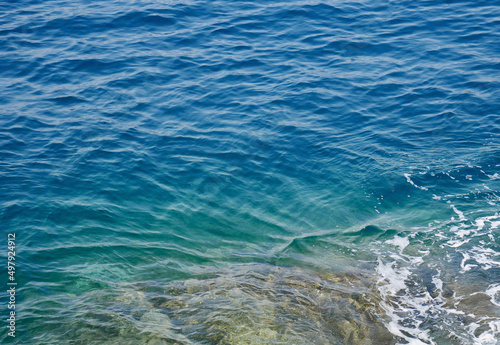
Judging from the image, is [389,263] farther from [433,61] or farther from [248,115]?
[433,61]

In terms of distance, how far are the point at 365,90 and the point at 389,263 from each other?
790 cm

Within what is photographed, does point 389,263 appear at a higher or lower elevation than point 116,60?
lower

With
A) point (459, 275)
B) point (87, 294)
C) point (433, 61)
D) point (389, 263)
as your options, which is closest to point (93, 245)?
point (87, 294)

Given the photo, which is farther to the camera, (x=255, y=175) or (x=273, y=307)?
(x=255, y=175)

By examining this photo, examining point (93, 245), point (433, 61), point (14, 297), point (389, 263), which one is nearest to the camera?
point (14, 297)

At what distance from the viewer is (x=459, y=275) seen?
9.48 m

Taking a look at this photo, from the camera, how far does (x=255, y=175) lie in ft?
43.0

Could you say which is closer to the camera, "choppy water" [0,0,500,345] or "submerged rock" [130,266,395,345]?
"submerged rock" [130,266,395,345]

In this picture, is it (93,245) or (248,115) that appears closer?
(93,245)

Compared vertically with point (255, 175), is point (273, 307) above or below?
above

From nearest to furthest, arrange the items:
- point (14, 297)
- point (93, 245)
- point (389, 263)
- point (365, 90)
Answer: point (14, 297) → point (389, 263) → point (93, 245) → point (365, 90)

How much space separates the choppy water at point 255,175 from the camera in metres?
8.62

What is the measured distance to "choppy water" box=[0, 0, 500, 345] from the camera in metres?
8.62

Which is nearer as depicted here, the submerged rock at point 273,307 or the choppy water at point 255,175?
the submerged rock at point 273,307
